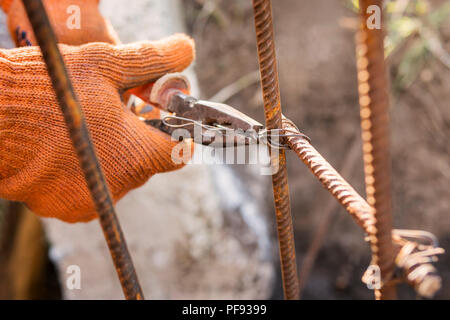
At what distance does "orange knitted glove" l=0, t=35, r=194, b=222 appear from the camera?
525 millimetres

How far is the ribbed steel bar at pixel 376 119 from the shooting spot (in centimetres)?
33

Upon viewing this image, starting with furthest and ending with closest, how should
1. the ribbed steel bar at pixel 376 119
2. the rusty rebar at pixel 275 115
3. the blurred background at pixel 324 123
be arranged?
the blurred background at pixel 324 123, the rusty rebar at pixel 275 115, the ribbed steel bar at pixel 376 119

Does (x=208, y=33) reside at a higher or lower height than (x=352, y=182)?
higher

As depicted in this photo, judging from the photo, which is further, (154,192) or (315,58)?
(315,58)

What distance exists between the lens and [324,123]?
156 centimetres

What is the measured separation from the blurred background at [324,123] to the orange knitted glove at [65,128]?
0.72m

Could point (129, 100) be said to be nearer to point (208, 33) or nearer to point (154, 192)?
point (154, 192)

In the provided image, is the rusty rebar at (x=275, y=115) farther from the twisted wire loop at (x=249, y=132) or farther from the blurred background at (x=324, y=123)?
the blurred background at (x=324, y=123)

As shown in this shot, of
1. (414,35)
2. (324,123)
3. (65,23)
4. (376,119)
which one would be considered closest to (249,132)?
(376,119)

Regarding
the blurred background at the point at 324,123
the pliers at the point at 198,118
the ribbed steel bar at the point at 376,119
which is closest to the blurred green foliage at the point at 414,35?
the blurred background at the point at 324,123
